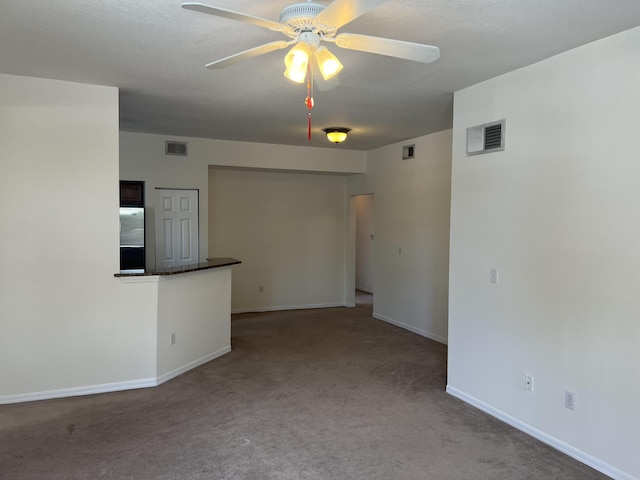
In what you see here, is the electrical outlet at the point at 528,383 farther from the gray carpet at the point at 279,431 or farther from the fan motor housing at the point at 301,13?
the fan motor housing at the point at 301,13

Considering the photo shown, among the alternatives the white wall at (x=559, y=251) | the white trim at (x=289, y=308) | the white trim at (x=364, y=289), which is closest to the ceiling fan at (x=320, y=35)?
the white wall at (x=559, y=251)

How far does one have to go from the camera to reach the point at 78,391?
12.0 ft

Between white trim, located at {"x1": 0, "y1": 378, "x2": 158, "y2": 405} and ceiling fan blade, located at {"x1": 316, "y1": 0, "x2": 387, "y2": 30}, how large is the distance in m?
3.34

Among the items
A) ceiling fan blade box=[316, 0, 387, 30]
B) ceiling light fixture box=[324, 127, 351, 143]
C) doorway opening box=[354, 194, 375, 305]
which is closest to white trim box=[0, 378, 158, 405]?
ceiling light fixture box=[324, 127, 351, 143]

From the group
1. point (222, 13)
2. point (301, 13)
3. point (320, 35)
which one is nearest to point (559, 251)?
point (320, 35)

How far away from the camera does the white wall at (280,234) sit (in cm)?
691

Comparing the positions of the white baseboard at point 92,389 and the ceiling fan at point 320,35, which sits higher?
the ceiling fan at point 320,35

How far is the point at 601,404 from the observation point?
2619 millimetres

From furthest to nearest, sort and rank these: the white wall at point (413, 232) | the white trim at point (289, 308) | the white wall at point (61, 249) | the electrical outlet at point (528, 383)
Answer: the white trim at point (289, 308) < the white wall at point (413, 232) < the white wall at point (61, 249) < the electrical outlet at point (528, 383)

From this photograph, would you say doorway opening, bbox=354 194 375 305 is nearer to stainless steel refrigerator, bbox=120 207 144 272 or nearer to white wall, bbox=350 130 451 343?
white wall, bbox=350 130 451 343

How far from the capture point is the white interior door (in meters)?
5.86

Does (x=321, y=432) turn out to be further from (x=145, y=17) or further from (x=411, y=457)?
(x=145, y=17)

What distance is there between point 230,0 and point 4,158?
2.48 meters

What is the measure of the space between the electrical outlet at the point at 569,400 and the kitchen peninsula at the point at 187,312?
10.4 feet
